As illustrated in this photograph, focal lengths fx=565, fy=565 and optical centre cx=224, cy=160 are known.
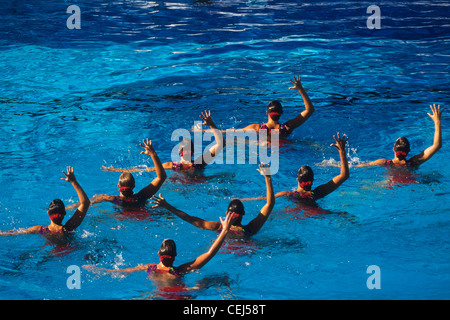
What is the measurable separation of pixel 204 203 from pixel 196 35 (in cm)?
930

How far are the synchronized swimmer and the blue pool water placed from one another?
18 centimetres

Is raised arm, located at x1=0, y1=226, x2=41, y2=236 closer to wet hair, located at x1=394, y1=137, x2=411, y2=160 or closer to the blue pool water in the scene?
the blue pool water

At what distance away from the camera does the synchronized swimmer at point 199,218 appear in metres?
5.97

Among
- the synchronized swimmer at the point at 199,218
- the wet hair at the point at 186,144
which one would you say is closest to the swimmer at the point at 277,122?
the synchronized swimmer at the point at 199,218

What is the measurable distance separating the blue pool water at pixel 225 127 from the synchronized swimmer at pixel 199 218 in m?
0.18

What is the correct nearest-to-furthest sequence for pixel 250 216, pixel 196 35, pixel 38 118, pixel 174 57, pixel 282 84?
1. pixel 250 216
2. pixel 38 118
3. pixel 282 84
4. pixel 174 57
5. pixel 196 35

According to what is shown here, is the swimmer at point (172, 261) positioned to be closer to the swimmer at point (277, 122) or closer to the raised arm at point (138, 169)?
the raised arm at point (138, 169)

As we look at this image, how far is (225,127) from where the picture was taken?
35.5 ft

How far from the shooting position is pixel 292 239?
284 inches

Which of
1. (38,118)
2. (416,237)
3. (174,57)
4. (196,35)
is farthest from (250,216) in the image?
(196,35)

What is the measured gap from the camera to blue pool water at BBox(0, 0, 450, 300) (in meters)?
6.56

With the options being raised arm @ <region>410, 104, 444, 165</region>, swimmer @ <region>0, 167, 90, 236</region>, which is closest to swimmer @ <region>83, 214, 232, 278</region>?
swimmer @ <region>0, 167, 90, 236</region>

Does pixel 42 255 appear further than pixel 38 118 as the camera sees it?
No

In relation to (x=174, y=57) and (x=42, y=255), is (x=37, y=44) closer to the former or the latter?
(x=174, y=57)
